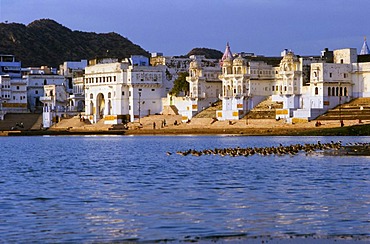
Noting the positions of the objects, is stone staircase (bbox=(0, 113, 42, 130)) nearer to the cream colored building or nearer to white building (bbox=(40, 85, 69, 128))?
white building (bbox=(40, 85, 69, 128))

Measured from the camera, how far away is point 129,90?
142500 mm

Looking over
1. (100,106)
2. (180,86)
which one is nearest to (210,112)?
(180,86)

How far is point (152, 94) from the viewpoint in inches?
5625

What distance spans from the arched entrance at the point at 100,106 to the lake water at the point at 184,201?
89260 millimetres

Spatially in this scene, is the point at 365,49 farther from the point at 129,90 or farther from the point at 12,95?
the point at 12,95

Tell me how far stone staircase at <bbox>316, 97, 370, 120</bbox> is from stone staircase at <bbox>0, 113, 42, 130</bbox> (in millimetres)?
53991

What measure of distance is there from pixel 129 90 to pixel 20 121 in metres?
19.6

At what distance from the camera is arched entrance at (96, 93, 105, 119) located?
148 metres

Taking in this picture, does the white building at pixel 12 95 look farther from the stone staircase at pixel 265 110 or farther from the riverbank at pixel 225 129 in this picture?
the stone staircase at pixel 265 110

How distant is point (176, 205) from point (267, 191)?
245 inches

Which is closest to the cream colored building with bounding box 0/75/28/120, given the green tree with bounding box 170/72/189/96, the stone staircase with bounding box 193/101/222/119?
the green tree with bounding box 170/72/189/96

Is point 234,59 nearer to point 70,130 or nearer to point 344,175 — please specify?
point 70,130

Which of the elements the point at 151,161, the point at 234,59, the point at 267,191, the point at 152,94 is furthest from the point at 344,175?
the point at 152,94

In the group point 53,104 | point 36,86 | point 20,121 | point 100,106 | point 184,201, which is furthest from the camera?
point 36,86
